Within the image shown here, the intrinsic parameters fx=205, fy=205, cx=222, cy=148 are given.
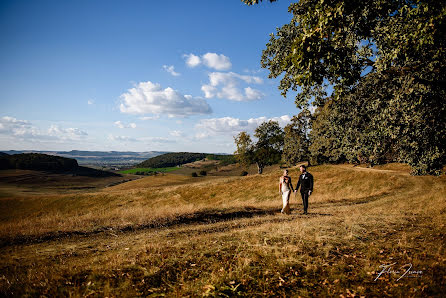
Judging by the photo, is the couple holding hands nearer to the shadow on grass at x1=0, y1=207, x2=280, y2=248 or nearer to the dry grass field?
the dry grass field

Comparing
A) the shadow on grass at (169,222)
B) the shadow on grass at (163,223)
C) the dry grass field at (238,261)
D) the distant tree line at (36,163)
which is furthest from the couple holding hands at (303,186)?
the distant tree line at (36,163)

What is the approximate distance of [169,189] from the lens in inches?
1745

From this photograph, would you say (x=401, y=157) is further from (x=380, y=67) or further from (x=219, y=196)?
(x=219, y=196)

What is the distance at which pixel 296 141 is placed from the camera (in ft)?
164

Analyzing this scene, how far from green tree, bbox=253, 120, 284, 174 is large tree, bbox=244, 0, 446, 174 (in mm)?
42024

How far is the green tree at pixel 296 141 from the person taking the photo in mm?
49219

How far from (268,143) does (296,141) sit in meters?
8.72

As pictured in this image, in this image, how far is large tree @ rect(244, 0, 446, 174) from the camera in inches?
289

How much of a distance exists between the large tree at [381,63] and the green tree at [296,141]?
3552cm

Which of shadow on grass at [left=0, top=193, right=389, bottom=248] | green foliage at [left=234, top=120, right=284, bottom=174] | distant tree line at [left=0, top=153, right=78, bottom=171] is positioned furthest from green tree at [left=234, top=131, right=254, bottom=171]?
distant tree line at [left=0, top=153, right=78, bottom=171]

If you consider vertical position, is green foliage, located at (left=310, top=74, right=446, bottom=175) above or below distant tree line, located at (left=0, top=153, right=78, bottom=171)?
above

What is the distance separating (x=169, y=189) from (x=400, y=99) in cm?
4132

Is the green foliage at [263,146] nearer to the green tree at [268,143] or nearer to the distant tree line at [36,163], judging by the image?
the green tree at [268,143]

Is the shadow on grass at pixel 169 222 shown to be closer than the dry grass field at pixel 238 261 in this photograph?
No
